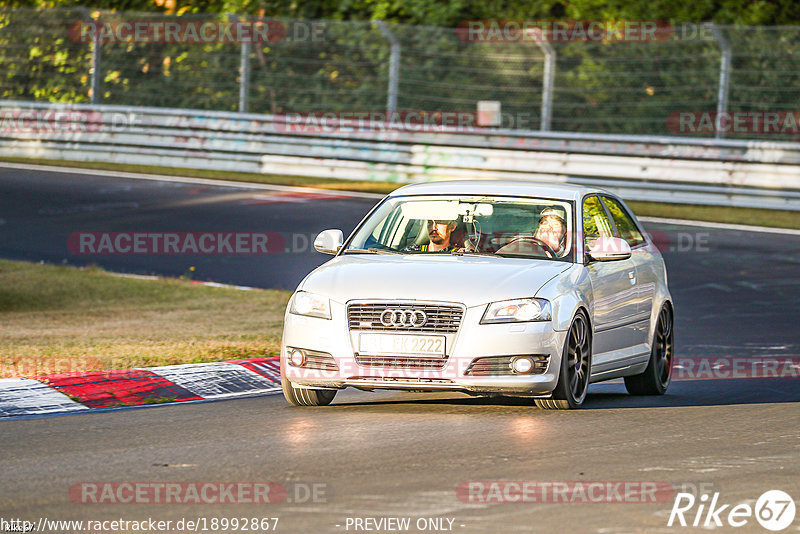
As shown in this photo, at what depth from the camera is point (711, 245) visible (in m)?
20.4

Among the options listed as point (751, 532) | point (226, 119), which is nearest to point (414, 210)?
point (751, 532)

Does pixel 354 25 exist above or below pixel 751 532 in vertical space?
above

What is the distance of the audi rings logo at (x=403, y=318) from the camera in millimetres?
9078

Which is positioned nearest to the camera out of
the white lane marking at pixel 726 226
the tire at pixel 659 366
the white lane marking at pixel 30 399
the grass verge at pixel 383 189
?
the white lane marking at pixel 30 399

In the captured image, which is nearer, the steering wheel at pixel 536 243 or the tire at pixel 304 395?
the tire at pixel 304 395

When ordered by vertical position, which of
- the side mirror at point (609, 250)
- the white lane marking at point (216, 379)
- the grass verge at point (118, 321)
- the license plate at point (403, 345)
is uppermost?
the side mirror at point (609, 250)

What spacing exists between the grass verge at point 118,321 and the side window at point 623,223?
296 centimetres

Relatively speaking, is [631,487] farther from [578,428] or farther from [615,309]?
[615,309]

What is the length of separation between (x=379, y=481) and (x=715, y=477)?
163cm

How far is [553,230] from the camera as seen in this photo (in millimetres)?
10219

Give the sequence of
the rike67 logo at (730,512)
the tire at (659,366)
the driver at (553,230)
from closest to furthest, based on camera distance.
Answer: the rike67 logo at (730,512) < the driver at (553,230) < the tire at (659,366)

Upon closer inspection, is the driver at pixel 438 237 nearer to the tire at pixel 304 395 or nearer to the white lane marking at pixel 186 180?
the tire at pixel 304 395

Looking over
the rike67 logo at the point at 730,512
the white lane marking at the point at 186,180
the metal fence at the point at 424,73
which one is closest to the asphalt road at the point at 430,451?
the rike67 logo at the point at 730,512

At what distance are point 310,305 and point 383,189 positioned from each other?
53.6ft
